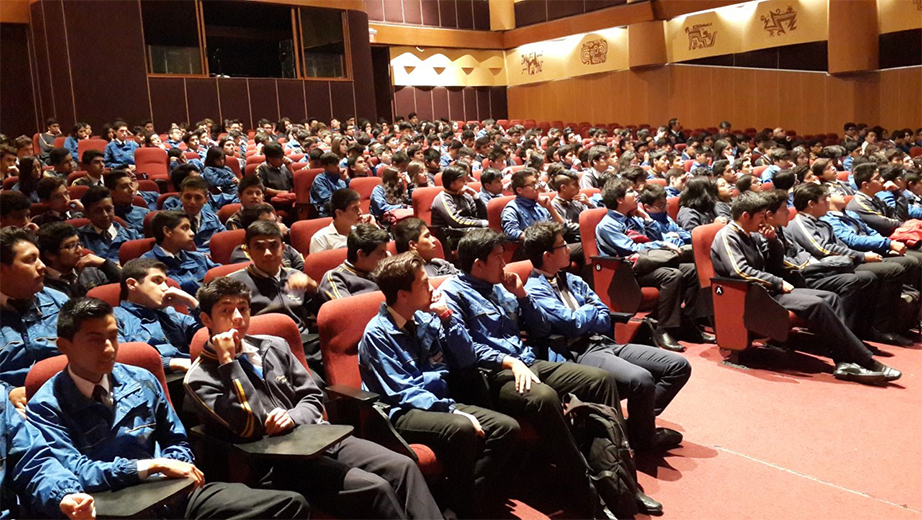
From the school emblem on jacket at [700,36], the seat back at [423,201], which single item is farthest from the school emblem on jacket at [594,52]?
the seat back at [423,201]

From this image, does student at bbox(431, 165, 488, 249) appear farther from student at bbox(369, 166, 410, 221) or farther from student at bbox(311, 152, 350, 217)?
student at bbox(311, 152, 350, 217)

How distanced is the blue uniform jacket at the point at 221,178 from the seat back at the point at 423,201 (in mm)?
1671

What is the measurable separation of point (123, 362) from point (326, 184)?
4.36 m

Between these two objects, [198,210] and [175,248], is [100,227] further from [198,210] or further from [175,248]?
[175,248]

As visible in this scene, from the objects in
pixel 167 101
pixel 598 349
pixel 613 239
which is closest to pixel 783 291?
pixel 613 239

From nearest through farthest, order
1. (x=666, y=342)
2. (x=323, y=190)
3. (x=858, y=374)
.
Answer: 1. (x=858, y=374)
2. (x=666, y=342)
3. (x=323, y=190)

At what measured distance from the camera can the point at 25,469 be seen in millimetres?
1822

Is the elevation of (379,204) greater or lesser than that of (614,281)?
greater

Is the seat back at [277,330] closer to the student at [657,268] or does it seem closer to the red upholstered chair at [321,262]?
the red upholstered chair at [321,262]

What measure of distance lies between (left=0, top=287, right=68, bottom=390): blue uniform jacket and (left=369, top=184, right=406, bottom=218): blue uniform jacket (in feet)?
11.6

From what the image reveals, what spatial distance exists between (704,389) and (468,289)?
5.15ft

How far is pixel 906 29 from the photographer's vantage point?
11031 mm

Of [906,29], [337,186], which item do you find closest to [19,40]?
[337,186]

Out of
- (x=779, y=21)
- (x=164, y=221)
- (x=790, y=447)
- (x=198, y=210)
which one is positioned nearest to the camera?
(x=790, y=447)
